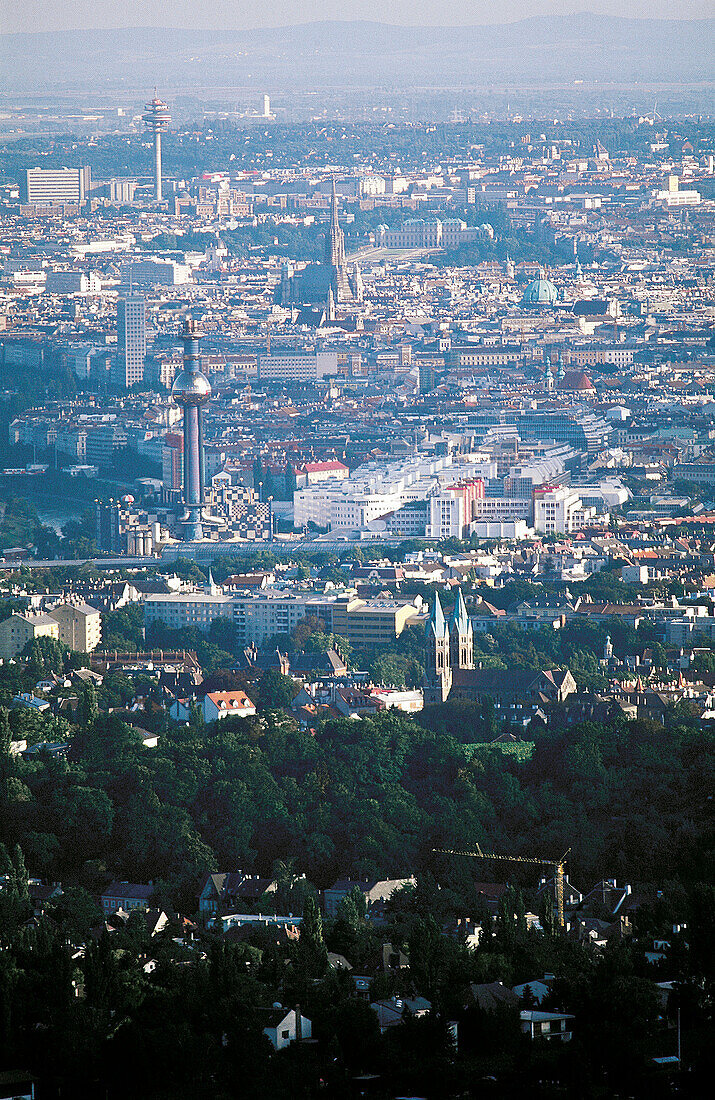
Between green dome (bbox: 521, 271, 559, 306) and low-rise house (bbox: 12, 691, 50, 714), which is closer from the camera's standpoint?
low-rise house (bbox: 12, 691, 50, 714)

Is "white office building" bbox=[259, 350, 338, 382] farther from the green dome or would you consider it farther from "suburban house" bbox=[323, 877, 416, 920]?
"suburban house" bbox=[323, 877, 416, 920]

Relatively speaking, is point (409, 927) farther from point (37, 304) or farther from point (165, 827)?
point (37, 304)

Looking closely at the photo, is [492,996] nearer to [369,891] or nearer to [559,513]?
[369,891]

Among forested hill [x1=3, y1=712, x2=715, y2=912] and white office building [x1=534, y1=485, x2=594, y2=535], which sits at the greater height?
forested hill [x1=3, y1=712, x2=715, y2=912]

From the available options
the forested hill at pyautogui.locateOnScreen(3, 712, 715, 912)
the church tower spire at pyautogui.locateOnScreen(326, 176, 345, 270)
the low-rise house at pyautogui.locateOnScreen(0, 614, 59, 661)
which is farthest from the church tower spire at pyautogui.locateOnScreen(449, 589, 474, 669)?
the church tower spire at pyautogui.locateOnScreen(326, 176, 345, 270)

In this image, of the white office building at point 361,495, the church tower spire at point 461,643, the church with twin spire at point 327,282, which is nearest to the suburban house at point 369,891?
the church tower spire at point 461,643

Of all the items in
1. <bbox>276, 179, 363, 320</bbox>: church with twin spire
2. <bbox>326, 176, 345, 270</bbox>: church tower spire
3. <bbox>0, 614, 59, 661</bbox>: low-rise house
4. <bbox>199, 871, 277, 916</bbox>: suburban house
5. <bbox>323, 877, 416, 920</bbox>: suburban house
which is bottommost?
<bbox>276, 179, 363, 320</bbox>: church with twin spire

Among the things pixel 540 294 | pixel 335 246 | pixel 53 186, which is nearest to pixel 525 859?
pixel 540 294

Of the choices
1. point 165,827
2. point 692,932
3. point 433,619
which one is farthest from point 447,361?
point 692,932
